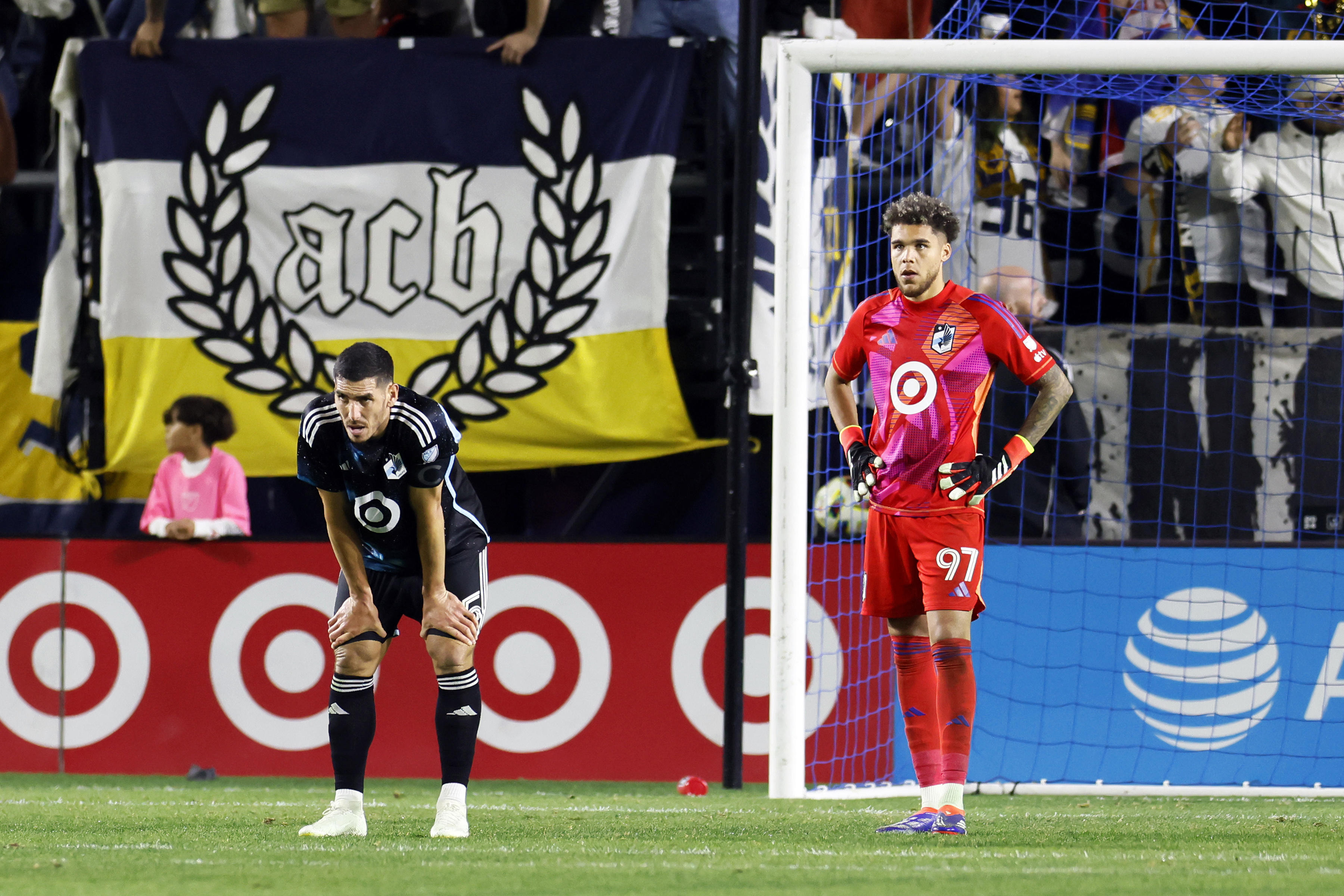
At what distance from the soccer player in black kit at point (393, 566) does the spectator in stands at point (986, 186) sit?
3.94m

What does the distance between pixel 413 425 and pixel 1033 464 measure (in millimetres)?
4389

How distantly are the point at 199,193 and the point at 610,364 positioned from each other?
228cm

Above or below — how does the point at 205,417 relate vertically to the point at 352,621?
above

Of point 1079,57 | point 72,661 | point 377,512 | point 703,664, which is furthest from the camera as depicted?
point 72,661

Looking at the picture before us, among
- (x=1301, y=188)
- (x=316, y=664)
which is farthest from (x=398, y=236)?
(x=1301, y=188)

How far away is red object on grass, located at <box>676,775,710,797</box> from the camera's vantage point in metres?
7.11

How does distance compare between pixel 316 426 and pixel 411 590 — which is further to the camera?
pixel 411 590

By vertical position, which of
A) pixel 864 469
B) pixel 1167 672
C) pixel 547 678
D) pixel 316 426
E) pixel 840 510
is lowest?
pixel 547 678

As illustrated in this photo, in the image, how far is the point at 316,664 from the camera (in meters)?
7.90

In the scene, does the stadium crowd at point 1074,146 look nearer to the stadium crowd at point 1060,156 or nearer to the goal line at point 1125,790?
the stadium crowd at point 1060,156

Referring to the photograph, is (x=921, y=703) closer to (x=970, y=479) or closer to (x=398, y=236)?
(x=970, y=479)

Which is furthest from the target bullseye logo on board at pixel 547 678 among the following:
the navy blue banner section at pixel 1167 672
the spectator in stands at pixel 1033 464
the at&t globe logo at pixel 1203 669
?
the at&t globe logo at pixel 1203 669

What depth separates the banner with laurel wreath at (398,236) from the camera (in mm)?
8133

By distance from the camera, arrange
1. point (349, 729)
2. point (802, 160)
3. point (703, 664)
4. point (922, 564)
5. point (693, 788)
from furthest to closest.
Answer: point (703, 664)
point (693, 788)
point (802, 160)
point (922, 564)
point (349, 729)
